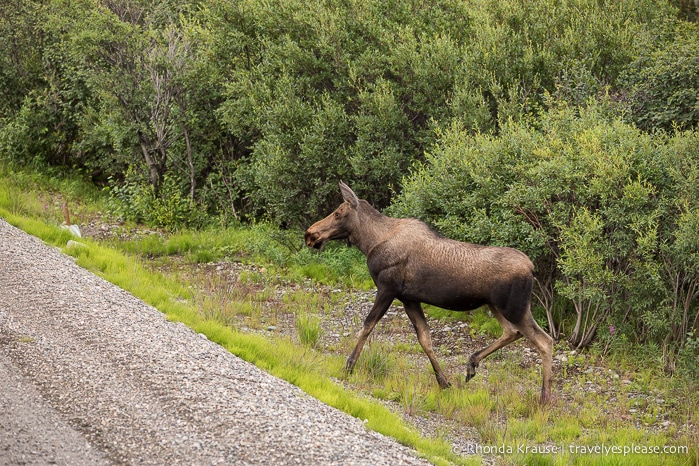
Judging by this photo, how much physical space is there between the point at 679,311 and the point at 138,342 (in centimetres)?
816

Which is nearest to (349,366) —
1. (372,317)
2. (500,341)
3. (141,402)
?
(372,317)

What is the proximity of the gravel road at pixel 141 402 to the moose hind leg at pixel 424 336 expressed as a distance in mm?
2545

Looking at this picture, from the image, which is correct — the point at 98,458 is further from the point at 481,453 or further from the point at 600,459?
the point at 600,459

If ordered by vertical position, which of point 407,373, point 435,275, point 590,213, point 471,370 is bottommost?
point 407,373

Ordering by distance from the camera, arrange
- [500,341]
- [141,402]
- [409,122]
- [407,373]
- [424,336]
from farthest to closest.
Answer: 1. [409,122]
2. [407,373]
3. [424,336]
4. [500,341]
5. [141,402]

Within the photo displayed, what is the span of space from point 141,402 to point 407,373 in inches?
183

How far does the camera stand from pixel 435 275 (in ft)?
Answer: 36.6

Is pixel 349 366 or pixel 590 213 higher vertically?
pixel 590 213

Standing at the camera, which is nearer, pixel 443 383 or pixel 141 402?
pixel 141 402

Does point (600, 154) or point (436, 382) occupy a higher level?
point (600, 154)

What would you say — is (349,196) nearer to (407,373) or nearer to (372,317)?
(372,317)

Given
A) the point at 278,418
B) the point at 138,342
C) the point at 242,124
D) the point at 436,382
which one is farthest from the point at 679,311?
the point at 242,124

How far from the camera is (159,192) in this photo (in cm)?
2083

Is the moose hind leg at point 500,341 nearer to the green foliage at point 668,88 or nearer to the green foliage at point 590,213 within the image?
the green foliage at point 590,213
